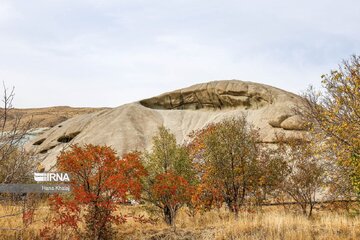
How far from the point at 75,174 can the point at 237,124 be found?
866cm

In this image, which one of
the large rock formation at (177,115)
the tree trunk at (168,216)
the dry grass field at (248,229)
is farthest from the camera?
the large rock formation at (177,115)

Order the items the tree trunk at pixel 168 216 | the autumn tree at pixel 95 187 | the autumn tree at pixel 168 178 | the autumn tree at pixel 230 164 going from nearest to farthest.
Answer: the autumn tree at pixel 95 187
the autumn tree at pixel 168 178
the tree trunk at pixel 168 216
the autumn tree at pixel 230 164

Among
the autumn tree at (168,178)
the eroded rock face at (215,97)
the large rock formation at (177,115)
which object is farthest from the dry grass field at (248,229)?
the eroded rock face at (215,97)

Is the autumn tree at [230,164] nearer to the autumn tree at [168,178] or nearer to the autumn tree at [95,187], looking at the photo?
the autumn tree at [168,178]

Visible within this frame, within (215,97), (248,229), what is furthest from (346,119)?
(215,97)

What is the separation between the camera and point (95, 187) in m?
14.5

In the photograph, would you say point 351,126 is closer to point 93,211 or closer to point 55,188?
point 93,211

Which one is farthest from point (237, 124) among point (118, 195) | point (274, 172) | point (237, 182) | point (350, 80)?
point (118, 195)

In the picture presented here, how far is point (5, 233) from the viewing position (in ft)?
45.7

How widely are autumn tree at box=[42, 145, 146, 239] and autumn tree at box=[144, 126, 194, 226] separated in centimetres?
252

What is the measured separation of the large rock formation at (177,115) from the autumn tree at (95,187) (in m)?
37.4

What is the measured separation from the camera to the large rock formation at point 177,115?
55.3 m

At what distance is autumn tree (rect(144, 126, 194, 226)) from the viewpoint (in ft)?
55.5

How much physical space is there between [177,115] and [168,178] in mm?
49911
